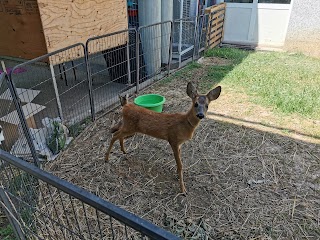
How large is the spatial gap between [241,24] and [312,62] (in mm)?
2859

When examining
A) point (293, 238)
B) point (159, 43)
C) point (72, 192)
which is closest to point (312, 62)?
point (159, 43)

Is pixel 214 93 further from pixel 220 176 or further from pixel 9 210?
pixel 9 210

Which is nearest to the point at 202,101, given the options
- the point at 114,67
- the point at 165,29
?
the point at 114,67

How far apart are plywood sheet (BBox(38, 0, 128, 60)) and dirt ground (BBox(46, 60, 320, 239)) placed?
1419 mm

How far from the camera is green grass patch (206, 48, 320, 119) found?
200 inches

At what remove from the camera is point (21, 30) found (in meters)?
4.02

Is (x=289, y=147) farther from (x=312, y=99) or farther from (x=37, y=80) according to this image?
(x=37, y=80)

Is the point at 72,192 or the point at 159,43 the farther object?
the point at 159,43

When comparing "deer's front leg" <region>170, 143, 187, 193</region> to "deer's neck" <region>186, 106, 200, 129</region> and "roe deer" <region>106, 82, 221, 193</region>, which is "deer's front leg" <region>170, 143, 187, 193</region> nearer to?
"roe deer" <region>106, 82, 221, 193</region>

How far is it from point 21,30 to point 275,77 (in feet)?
17.5

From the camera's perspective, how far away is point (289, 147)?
3910 mm

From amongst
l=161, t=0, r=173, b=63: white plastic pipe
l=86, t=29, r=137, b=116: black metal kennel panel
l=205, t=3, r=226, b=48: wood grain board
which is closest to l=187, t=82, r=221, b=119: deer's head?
l=86, t=29, r=137, b=116: black metal kennel panel

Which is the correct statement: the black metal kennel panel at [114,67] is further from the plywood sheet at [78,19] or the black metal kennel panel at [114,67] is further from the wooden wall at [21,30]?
the wooden wall at [21,30]

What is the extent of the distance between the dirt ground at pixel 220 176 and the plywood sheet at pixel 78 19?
4.66ft
